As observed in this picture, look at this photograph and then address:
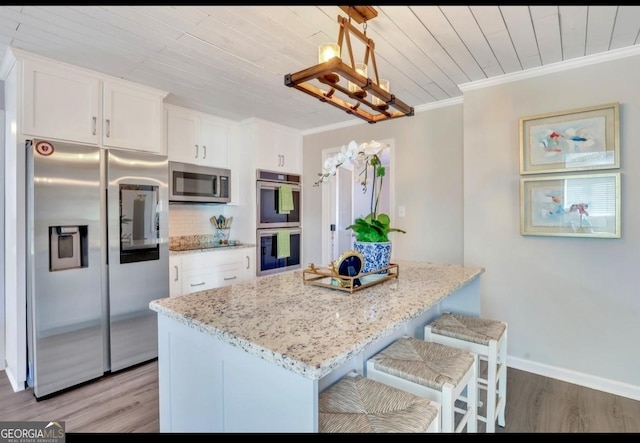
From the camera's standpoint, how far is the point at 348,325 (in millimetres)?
919

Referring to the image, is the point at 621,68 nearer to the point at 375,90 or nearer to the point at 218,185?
the point at 375,90

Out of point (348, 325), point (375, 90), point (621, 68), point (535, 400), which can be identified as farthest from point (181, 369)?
point (621, 68)

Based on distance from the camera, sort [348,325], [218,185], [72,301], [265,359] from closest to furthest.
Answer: [265,359], [348,325], [72,301], [218,185]

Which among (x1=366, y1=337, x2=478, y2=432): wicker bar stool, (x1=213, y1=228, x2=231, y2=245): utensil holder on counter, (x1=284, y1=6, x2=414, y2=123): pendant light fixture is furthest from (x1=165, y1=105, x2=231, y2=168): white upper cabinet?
(x1=366, y1=337, x2=478, y2=432): wicker bar stool

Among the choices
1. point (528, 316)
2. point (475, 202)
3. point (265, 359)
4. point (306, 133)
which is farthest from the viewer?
point (306, 133)

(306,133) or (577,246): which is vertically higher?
(306,133)

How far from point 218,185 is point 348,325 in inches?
107

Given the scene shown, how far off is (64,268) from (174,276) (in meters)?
0.77

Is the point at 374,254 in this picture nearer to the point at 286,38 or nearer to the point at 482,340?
the point at 482,340

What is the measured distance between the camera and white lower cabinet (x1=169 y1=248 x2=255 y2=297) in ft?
8.79

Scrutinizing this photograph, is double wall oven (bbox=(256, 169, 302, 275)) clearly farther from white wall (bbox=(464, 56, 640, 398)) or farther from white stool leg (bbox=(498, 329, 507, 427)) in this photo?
white stool leg (bbox=(498, 329, 507, 427))

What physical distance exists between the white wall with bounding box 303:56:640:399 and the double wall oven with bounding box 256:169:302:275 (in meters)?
1.52

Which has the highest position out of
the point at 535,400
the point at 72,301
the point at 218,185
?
the point at 218,185

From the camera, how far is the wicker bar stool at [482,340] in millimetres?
1328
